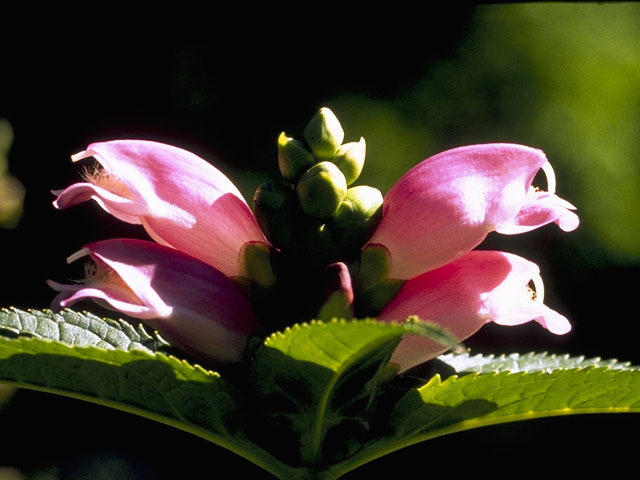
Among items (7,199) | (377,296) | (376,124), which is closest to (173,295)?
(377,296)

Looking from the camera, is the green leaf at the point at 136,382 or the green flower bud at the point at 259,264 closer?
Answer: the green leaf at the point at 136,382

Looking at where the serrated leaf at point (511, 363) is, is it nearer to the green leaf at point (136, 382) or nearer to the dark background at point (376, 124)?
the green leaf at point (136, 382)

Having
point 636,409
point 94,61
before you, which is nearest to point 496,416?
point 636,409

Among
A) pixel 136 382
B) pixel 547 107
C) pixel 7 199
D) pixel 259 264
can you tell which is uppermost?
pixel 547 107

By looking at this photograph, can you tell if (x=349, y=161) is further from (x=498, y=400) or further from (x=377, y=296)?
(x=498, y=400)

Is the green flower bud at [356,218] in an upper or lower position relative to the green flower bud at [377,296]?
upper

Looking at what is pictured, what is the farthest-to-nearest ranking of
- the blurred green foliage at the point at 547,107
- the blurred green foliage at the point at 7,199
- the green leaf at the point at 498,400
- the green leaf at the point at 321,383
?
1. the blurred green foliage at the point at 547,107
2. the blurred green foliage at the point at 7,199
3. the green leaf at the point at 498,400
4. the green leaf at the point at 321,383

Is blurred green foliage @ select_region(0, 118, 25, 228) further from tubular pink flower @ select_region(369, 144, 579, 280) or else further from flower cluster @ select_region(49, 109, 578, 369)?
tubular pink flower @ select_region(369, 144, 579, 280)

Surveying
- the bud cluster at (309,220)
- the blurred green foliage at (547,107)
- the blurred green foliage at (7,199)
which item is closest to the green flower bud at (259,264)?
the bud cluster at (309,220)
